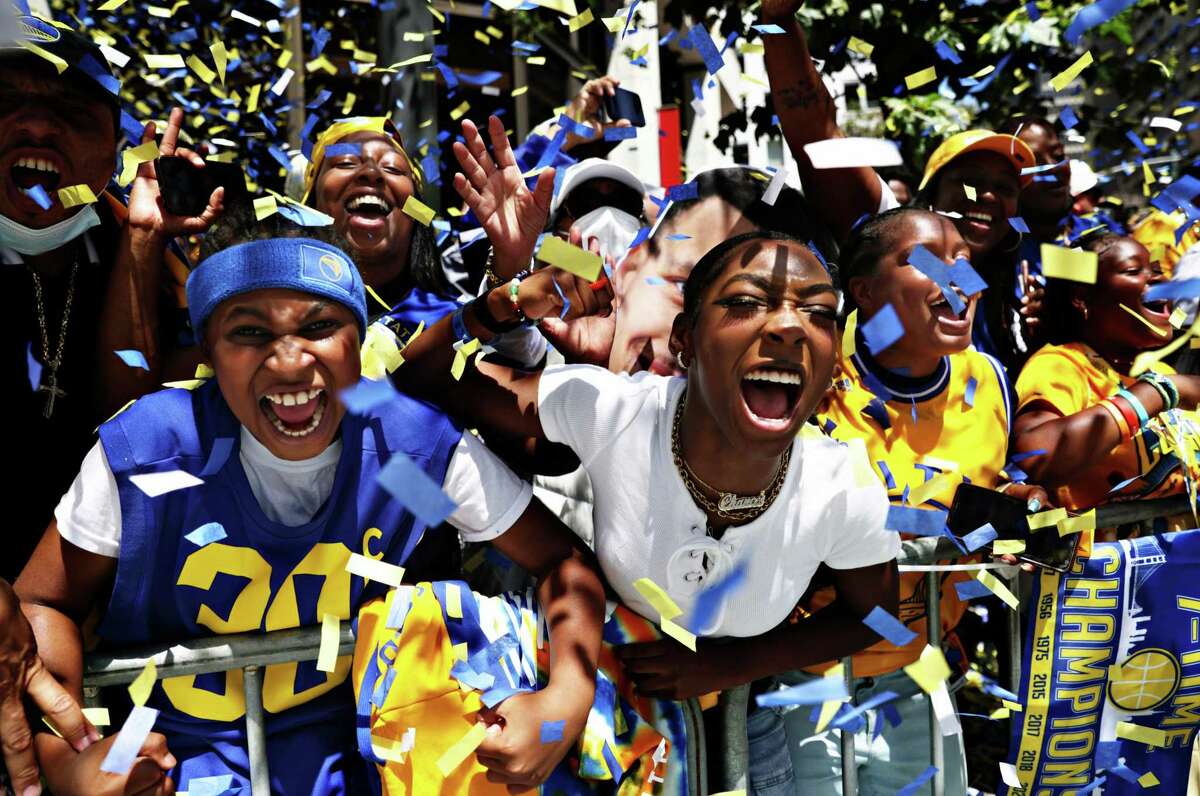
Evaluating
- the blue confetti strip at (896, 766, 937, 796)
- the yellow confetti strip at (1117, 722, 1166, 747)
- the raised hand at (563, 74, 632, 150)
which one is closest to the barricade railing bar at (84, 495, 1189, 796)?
the blue confetti strip at (896, 766, 937, 796)

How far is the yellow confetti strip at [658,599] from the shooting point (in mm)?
2549

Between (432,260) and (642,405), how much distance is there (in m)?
1.25

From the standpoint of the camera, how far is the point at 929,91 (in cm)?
680

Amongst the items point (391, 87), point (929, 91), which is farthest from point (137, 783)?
point (929, 91)

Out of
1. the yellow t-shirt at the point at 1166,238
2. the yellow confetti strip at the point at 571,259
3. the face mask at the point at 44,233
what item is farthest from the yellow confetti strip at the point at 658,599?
the yellow t-shirt at the point at 1166,238

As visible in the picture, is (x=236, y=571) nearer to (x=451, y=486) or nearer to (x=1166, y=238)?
(x=451, y=486)

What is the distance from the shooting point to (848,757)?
9.18 ft

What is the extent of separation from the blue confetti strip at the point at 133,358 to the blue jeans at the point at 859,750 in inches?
67.6

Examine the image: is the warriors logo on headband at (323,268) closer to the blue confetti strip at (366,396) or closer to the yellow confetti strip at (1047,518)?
the blue confetti strip at (366,396)

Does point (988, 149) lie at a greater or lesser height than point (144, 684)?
greater

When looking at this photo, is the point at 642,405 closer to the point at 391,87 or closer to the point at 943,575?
the point at 943,575

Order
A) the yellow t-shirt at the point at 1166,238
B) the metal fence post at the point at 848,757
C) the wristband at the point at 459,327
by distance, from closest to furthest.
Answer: the wristband at the point at 459,327 → the metal fence post at the point at 848,757 → the yellow t-shirt at the point at 1166,238

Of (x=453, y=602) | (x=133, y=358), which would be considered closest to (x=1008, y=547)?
(x=453, y=602)

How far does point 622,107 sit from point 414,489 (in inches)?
87.0
